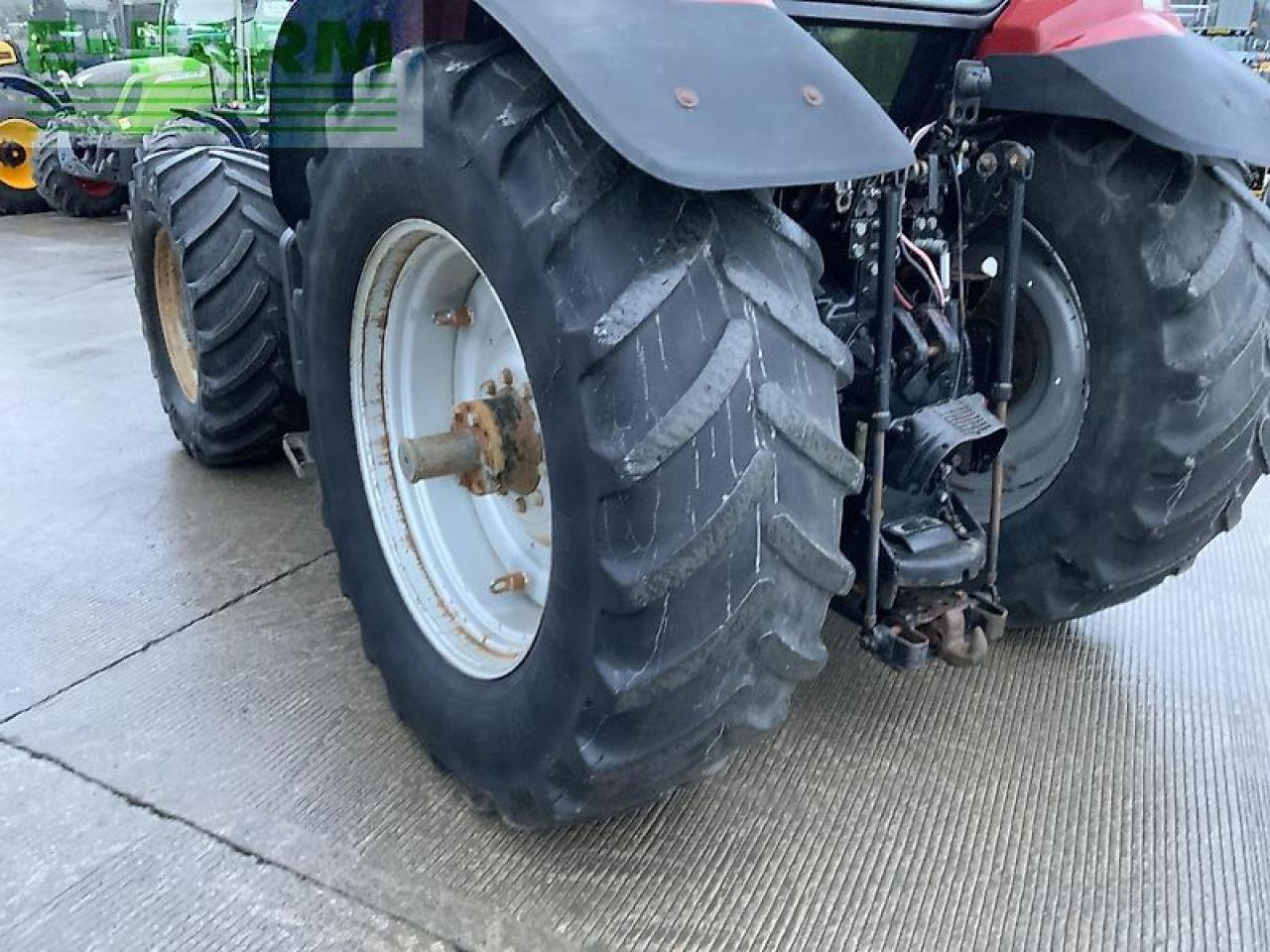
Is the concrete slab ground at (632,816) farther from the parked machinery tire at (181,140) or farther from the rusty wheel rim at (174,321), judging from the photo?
the parked machinery tire at (181,140)

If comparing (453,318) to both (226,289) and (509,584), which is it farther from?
(226,289)

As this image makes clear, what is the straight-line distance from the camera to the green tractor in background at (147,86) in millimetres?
7699

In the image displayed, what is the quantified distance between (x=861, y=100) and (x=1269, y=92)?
3.42ft

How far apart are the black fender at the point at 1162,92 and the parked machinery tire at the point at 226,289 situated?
2313 millimetres

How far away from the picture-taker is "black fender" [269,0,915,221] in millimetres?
1276

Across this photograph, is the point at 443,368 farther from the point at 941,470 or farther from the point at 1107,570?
the point at 1107,570

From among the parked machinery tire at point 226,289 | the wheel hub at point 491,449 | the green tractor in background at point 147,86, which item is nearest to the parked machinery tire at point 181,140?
the parked machinery tire at point 226,289

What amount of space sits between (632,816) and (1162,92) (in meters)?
1.58

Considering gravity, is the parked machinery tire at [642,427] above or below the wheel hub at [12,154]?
above

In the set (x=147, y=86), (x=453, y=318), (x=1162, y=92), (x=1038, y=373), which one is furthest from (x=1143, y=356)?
(x=147, y=86)

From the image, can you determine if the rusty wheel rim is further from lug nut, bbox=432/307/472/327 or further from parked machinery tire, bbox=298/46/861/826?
parked machinery tire, bbox=298/46/861/826

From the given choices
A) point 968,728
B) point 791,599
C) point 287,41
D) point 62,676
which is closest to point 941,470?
point 791,599

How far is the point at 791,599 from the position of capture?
1.52 metres

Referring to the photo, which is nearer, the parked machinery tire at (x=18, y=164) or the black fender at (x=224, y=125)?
the black fender at (x=224, y=125)
